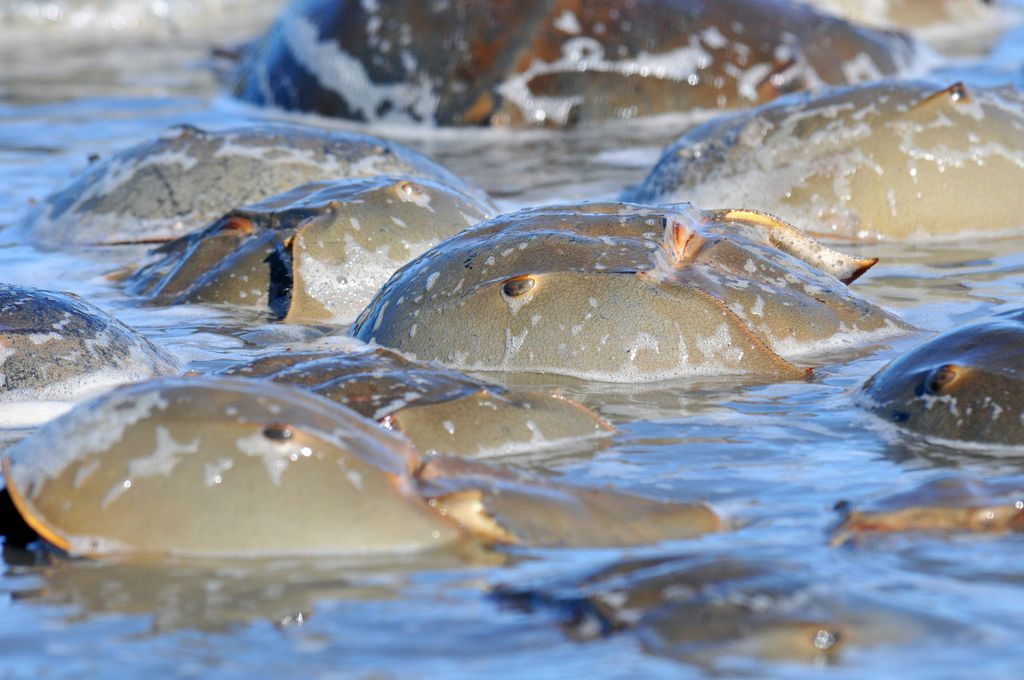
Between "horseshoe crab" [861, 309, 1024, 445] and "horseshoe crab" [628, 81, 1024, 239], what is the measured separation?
1.99 metres

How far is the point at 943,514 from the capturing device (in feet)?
8.23

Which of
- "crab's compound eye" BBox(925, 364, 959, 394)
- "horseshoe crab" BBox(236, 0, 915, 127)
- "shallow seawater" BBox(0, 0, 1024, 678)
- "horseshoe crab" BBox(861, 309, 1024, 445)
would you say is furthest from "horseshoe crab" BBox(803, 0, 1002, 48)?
"crab's compound eye" BBox(925, 364, 959, 394)

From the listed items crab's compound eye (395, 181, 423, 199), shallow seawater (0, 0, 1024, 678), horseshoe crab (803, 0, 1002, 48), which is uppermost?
horseshoe crab (803, 0, 1002, 48)

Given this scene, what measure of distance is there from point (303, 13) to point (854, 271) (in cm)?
510

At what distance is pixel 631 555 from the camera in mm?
2426

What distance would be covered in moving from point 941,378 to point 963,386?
0.05 meters

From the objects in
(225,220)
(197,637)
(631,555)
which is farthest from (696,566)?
(225,220)

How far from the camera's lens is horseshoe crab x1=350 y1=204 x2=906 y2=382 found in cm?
355

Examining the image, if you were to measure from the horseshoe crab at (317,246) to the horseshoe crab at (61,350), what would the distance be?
0.68m

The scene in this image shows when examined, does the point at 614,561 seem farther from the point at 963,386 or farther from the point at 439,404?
the point at 963,386

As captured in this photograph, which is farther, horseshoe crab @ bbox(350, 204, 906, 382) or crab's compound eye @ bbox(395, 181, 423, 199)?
crab's compound eye @ bbox(395, 181, 423, 199)

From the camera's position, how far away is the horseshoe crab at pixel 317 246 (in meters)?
4.39

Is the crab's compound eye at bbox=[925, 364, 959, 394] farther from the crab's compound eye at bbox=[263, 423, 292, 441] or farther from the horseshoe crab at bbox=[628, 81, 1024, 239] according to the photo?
the horseshoe crab at bbox=[628, 81, 1024, 239]

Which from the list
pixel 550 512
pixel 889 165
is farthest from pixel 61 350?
pixel 889 165
